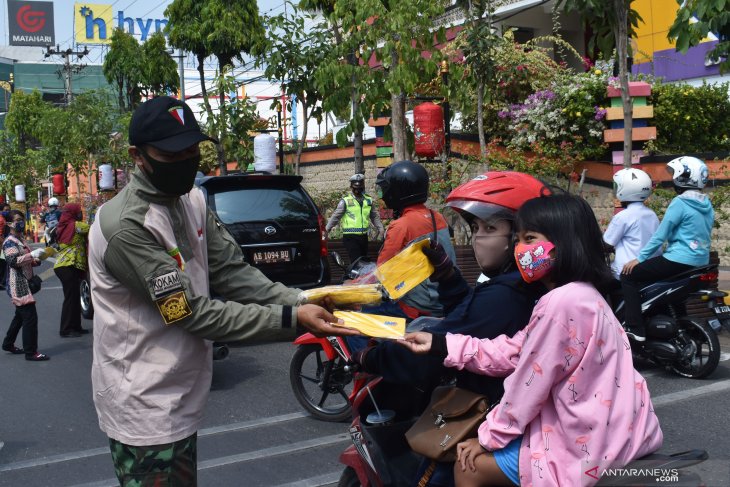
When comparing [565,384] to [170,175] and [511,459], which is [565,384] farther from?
[170,175]

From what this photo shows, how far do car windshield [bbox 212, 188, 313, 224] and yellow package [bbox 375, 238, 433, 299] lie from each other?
638cm

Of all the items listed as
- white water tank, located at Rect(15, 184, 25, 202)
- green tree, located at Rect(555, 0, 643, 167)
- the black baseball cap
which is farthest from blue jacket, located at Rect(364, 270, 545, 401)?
white water tank, located at Rect(15, 184, 25, 202)

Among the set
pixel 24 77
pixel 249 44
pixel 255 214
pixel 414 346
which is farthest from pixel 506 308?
pixel 24 77

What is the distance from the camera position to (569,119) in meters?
14.7

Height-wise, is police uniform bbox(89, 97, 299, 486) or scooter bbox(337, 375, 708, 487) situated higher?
police uniform bbox(89, 97, 299, 486)

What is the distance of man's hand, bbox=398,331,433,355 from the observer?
2.72 metres

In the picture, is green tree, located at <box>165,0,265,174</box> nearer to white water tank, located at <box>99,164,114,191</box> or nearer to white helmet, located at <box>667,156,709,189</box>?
white water tank, located at <box>99,164,114,191</box>

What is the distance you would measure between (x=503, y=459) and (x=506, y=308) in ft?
1.67

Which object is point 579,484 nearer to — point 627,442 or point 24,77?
point 627,442

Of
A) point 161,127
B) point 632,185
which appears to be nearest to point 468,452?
point 161,127

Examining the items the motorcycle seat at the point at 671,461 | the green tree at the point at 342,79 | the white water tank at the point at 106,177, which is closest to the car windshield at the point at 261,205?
the green tree at the point at 342,79

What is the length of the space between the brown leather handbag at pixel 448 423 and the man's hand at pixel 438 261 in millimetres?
469

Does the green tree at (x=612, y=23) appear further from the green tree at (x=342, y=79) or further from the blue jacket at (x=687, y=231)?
the blue jacket at (x=687, y=231)

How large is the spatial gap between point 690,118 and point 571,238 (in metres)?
13.6
